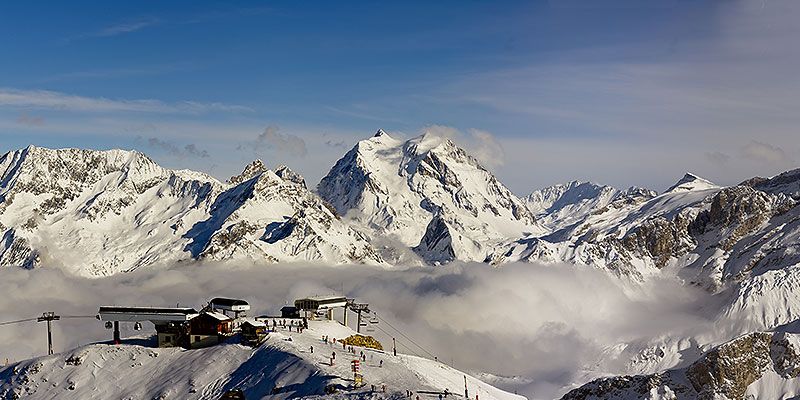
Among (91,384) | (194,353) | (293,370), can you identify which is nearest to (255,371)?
(293,370)

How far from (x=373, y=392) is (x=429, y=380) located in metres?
18.9

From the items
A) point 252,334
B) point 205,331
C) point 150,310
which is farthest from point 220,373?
point 150,310

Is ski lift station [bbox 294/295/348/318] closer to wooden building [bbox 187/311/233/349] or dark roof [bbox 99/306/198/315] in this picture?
dark roof [bbox 99/306/198/315]

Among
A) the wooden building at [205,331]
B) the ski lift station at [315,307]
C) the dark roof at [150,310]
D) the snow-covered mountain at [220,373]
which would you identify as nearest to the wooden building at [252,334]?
the snow-covered mountain at [220,373]

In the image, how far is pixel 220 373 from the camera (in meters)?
139

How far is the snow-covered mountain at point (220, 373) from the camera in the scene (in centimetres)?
12588

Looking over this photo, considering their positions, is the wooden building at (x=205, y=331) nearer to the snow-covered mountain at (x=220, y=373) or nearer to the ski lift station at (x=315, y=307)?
the snow-covered mountain at (x=220, y=373)

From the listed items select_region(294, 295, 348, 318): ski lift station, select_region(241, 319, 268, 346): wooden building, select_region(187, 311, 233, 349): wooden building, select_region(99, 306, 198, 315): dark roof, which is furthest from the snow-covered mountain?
select_region(294, 295, 348, 318): ski lift station

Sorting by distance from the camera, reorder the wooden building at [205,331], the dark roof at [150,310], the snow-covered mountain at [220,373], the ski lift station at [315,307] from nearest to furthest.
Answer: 1. the snow-covered mountain at [220,373]
2. the wooden building at [205,331]
3. the dark roof at [150,310]
4. the ski lift station at [315,307]

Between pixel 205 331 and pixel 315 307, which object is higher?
pixel 205 331

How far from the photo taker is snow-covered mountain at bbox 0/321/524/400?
126 metres

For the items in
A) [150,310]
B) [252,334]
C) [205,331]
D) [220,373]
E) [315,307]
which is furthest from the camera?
[315,307]

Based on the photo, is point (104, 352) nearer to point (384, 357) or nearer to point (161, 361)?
point (161, 361)

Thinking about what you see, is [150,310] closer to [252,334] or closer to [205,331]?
[205,331]
